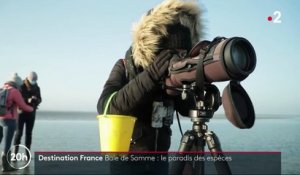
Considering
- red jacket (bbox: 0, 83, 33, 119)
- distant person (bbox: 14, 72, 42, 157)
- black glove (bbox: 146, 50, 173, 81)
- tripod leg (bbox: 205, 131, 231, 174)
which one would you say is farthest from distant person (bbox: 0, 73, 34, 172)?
tripod leg (bbox: 205, 131, 231, 174)

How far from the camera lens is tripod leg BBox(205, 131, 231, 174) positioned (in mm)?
1411

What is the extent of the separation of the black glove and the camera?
0.15 feet

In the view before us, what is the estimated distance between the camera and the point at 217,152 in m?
1.44

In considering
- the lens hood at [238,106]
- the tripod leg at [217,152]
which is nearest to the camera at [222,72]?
the lens hood at [238,106]

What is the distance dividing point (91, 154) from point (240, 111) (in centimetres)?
141

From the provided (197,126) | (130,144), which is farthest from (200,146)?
(130,144)

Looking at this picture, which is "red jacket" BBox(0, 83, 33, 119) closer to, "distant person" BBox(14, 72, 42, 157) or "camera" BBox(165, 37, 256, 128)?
"distant person" BBox(14, 72, 42, 157)

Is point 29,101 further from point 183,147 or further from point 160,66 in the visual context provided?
point 183,147

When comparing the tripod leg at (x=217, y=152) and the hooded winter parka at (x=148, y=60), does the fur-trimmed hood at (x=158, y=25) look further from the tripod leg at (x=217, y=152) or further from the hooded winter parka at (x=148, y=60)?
the tripod leg at (x=217, y=152)

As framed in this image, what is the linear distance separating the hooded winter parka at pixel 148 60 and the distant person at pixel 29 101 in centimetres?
508

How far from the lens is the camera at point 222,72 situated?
49.6 inches

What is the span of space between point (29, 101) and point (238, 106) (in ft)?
19.6

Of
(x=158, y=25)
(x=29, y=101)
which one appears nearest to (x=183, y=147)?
(x=158, y=25)

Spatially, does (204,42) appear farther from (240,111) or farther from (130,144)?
(130,144)
